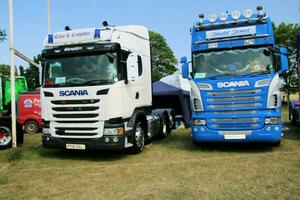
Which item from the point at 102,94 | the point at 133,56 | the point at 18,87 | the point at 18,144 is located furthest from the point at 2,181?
the point at 18,87

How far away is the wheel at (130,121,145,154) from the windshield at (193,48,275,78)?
2.15m

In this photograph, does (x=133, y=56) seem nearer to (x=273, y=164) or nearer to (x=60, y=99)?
(x=60, y=99)

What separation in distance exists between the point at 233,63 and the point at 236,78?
0.54m

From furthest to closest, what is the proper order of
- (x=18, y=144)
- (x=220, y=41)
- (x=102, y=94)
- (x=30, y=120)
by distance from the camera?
1. (x=30, y=120)
2. (x=18, y=144)
3. (x=220, y=41)
4. (x=102, y=94)

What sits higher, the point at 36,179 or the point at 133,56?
the point at 133,56

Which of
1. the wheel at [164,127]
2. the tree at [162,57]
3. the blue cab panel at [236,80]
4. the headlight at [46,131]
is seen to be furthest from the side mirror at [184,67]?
the tree at [162,57]

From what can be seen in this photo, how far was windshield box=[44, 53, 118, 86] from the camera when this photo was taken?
335 inches

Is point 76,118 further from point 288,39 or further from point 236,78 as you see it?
point 288,39

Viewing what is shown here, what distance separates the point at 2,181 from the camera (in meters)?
7.21

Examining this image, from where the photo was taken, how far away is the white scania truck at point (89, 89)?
8.49 m

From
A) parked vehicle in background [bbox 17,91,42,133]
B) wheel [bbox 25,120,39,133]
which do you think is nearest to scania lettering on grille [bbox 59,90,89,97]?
→ parked vehicle in background [bbox 17,91,42,133]

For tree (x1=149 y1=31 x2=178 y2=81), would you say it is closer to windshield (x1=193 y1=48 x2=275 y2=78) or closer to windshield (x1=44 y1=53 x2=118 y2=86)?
windshield (x1=193 y1=48 x2=275 y2=78)

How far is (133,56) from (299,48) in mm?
6793

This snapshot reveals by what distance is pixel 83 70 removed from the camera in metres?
8.64
